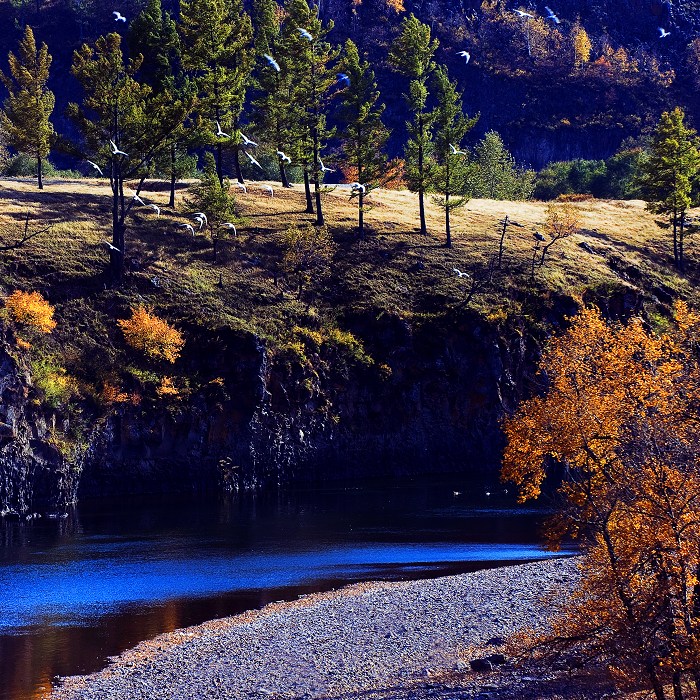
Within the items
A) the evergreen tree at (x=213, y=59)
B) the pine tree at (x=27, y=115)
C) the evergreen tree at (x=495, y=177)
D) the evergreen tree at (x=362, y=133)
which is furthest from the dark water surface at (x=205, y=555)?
the evergreen tree at (x=495, y=177)

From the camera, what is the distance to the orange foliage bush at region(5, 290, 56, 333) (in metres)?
68.5

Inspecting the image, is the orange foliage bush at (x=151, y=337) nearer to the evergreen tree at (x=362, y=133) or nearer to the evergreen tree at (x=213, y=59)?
the evergreen tree at (x=213, y=59)

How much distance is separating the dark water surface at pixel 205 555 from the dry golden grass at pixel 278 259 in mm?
19494

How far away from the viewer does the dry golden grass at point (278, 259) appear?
77.2 metres

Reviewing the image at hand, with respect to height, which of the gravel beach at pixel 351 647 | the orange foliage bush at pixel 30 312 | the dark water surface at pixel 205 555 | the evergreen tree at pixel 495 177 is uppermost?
the evergreen tree at pixel 495 177

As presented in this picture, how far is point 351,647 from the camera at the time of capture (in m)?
31.9

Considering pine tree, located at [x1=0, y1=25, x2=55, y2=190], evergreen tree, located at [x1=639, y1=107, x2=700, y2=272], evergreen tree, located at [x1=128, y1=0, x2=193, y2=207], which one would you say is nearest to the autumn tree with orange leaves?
evergreen tree, located at [x1=128, y1=0, x2=193, y2=207]

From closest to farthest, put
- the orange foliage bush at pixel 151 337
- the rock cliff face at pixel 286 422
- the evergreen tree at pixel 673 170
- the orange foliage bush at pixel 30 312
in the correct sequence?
the rock cliff face at pixel 286 422 < the orange foliage bush at pixel 30 312 < the orange foliage bush at pixel 151 337 < the evergreen tree at pixel 673 170

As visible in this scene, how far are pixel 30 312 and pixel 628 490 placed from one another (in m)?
54.1

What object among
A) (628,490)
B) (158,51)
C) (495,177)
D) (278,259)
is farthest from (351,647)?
(495,177)

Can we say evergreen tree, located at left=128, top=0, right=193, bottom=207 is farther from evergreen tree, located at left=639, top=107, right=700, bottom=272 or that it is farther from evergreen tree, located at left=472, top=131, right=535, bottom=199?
evergreen tree, located at left=639, top=107, right=700, bottom=272

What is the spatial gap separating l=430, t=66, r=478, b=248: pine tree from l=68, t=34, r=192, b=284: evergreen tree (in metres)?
28.1

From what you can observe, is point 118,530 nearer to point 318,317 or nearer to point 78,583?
point 78,583

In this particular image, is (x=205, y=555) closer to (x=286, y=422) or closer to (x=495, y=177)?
(x=286, y=422)
